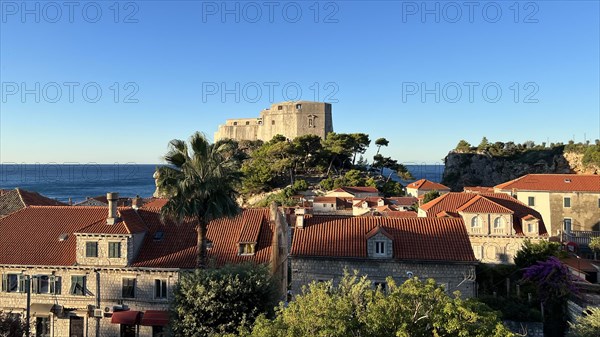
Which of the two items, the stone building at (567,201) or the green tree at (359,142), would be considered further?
the green tree at (359,142)

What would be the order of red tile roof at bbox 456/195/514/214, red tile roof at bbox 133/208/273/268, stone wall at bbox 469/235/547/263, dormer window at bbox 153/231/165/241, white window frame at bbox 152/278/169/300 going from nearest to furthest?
white window frame at bbox 152/278/169/300, red tile roof at bbox 133/208/273/268, dormer window at bbox 153/231/165/241, stone wall at bbox 469/235/547/263, red tile roof at bbox 456/195/514/214

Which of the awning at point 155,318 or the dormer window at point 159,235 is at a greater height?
the dormer window at point 159,235

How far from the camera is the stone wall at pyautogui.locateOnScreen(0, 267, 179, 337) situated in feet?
79.9

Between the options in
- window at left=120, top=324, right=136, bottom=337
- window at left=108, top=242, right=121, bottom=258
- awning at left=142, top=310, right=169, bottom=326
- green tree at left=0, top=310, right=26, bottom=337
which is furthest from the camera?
window at left=108, top=242, right=121, bottom=258

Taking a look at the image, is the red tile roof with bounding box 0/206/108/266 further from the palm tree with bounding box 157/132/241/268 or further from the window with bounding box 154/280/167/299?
the palm tree with bounding box 157/132/241/268

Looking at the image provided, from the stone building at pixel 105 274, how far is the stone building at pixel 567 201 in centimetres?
3943

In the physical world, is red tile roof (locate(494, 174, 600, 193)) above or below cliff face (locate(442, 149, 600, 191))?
below

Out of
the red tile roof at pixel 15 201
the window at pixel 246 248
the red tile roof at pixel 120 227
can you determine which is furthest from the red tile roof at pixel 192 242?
the red tile roof at pixel 15 201

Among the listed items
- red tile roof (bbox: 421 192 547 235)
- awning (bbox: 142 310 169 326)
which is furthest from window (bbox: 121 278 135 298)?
red tile roof (bbox: 421 192 547 235)

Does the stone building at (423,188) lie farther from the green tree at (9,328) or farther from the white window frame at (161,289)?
the green tree at (9,328)

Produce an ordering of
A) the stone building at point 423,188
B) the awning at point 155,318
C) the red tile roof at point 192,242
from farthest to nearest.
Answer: the stone building at point 423,188, the red tile roof at point 192,242, the awning at point 155,318

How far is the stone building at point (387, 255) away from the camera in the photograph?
23.3 meters

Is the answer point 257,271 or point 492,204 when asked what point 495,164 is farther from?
point 257,271

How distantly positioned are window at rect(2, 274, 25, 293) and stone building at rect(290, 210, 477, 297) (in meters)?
16.1
